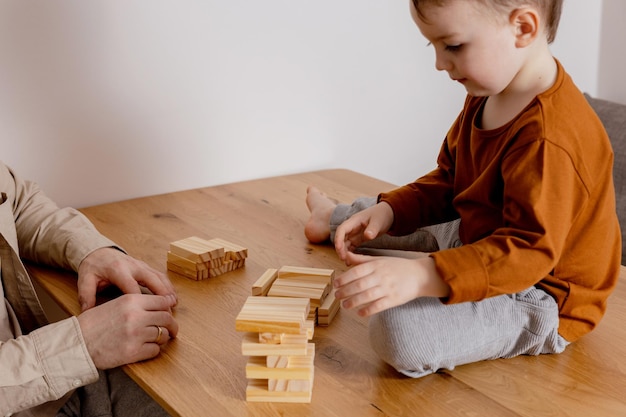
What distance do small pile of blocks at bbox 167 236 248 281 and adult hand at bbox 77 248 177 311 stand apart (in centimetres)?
8

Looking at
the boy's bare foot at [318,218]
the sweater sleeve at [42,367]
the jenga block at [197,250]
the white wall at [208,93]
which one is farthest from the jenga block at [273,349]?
the white wall at [208,93]

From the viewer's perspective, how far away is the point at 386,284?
37.6 inches

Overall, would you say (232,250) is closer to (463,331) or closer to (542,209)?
(463,331)

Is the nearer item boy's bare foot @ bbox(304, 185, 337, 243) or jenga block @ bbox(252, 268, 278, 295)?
jenga block @ bbox(252, 268, 278, 295)

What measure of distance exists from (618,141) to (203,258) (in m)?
1.33

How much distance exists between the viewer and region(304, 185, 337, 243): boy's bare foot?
5.05 feet

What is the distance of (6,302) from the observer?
1225mm

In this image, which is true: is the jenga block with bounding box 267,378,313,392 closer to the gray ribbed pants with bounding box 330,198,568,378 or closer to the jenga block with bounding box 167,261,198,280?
the gray ribbed pants with bounding box 330,198,568,378

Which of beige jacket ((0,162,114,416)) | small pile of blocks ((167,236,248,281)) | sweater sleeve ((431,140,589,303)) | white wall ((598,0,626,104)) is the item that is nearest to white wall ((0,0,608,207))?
beige jacket ((0,162,114,416))

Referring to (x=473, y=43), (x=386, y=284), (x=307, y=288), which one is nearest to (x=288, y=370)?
(x=386, y=284)

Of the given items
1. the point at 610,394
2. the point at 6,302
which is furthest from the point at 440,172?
the point at 6,302

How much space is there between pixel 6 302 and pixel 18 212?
0.76ft

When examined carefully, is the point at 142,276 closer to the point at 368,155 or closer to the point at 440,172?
the point at 440,172

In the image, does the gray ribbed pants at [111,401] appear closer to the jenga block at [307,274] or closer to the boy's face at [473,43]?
the jenga block at [307,274]
